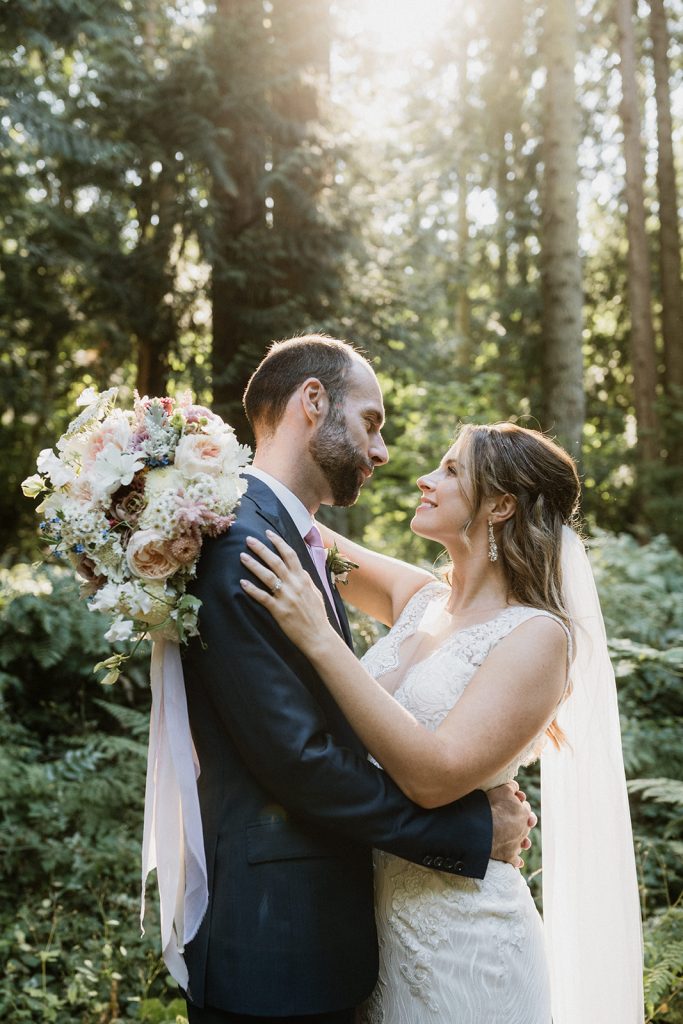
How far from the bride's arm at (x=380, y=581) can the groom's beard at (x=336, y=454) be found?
26.8 inches

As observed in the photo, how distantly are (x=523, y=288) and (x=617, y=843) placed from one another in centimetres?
1376

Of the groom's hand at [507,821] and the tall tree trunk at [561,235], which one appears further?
the tall tree trunk at [561,235]

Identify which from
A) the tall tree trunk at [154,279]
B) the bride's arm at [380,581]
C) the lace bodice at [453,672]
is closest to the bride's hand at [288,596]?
the lace bodice at [453,672]

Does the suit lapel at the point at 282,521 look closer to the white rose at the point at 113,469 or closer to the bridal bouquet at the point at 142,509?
the bridal bouquet at the point at 142,509

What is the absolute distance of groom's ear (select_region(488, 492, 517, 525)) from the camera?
2.78 meters

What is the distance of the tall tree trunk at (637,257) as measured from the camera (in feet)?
46.7

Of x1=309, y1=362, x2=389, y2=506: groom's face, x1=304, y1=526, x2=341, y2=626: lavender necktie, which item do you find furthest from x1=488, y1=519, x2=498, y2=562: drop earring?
x1=304, y1=526, x2=341, y2=626: lavender necktie

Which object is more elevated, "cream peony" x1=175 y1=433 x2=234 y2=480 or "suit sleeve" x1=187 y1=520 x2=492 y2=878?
"cream peony" x1=175 y1=433 x2=234 y2=480

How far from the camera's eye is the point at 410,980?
2.34 metres

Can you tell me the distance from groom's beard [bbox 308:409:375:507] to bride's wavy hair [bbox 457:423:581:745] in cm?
45

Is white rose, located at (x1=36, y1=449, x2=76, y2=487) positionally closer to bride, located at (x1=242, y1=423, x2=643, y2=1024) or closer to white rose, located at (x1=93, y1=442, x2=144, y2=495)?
white rose, located at (x1=93, y1=442, x2=144, y2=495)

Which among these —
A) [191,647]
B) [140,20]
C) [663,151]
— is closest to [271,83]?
[140,20]

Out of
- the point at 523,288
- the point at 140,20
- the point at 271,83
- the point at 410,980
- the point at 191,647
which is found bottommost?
the point at 410,980

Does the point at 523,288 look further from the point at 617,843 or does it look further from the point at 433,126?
the point at 617,843
